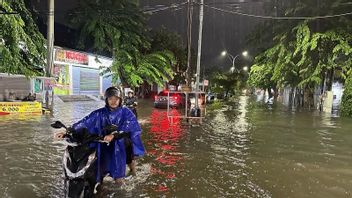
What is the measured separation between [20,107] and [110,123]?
15.5 metres

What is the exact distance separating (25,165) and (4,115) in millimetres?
11618

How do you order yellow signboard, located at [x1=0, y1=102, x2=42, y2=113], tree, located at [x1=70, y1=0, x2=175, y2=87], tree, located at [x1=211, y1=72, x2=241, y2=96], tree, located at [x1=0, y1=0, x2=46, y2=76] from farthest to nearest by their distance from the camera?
1. tree, located at [x1=211, y1=72, x2=241, y2=96]
2. tree, located at [x1=70, y1=0, x2=175, y2=87]
3. yellow signboard, located at [x1=0, y1=102, x2=42, y2=113]
4. tree, located at [x1=0, y1=0, x2=46, y2=76]

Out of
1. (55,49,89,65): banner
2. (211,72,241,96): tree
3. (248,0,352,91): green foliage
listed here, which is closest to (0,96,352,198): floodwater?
(248,0,352,91): green foliage

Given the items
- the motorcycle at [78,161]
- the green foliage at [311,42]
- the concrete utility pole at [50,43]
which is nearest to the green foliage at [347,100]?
the green foliage at [311,42]

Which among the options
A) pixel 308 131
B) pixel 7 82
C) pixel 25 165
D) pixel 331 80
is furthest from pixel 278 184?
pixel 331 80

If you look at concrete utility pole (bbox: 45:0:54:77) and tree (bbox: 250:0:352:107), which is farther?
tree (bbox: 250:0:352:107)

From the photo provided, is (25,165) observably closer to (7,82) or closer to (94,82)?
(7,82)

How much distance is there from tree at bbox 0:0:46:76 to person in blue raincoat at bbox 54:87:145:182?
1192cm

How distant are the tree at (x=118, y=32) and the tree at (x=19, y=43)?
10.7m

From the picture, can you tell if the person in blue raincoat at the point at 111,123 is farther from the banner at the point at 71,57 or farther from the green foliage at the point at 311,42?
the banner at the point at 71,57

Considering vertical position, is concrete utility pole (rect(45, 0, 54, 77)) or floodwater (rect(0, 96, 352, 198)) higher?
concrete utility pole (rect(45, 0, 54, 77))

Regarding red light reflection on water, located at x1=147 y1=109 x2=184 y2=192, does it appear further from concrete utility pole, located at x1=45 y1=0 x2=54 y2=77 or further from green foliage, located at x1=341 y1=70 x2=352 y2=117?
green foliage, located at x1=341 y1=70 x2=352 y2=117

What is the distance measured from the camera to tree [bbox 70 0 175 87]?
1271 inches

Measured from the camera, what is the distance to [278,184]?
7105mm
